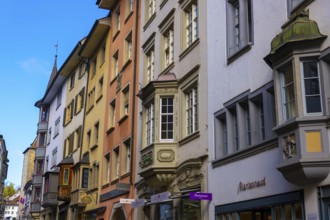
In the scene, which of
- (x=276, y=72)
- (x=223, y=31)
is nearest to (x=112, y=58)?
(x=223, y=31)

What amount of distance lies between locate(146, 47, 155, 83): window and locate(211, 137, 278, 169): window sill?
28.2 feet

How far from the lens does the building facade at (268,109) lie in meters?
11.0

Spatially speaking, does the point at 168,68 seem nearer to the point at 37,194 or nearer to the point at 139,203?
the point at 139,203

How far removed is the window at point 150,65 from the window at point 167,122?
144 inches

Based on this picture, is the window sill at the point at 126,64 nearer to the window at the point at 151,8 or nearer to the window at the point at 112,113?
the window at the point at 112,113

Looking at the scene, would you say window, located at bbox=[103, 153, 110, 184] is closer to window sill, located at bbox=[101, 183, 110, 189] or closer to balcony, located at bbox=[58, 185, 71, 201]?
window sill, located at bbox=[101, 183, 110, 189]

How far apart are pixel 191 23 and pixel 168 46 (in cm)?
247

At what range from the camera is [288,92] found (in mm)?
11945

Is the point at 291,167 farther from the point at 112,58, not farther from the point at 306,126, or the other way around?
the point at 112,58

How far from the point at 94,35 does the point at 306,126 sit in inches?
981

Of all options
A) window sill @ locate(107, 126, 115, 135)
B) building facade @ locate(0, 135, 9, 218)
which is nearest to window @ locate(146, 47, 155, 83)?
window sill @ locate(107, 126, 115, 135)

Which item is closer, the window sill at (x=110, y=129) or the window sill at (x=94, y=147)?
the window sill at (x=110, y=129)

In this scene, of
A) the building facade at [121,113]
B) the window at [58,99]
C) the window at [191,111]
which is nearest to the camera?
the window at [191,111]

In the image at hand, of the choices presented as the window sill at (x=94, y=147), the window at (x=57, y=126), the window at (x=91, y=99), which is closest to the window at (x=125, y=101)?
the window sill at (x=94, y=147)
